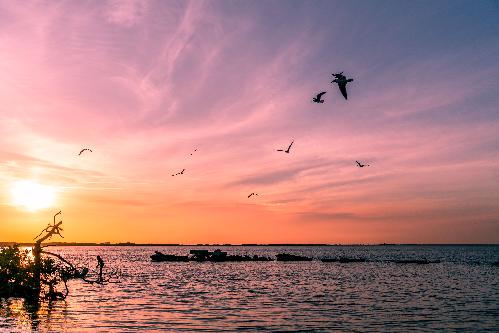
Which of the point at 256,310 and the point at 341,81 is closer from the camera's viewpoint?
the point at 341,81

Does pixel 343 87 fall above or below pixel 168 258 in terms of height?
above

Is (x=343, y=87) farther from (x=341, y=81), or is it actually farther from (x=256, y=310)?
(x=256, y=310)

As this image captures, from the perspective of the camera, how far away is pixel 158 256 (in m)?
147

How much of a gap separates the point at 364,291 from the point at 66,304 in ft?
114

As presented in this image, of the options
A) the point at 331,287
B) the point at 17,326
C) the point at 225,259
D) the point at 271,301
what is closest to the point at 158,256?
the point at 225,259

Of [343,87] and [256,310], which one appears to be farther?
[256,310]

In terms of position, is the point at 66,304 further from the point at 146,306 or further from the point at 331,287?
the point at 331,287

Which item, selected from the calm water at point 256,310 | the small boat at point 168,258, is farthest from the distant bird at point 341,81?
the small boat at point 168,258

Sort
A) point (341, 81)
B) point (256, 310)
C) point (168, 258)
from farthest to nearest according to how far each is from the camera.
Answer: point (168, 258)
point (256, 310)
point (341, 81)

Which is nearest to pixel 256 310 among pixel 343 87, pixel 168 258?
pixel 343 87

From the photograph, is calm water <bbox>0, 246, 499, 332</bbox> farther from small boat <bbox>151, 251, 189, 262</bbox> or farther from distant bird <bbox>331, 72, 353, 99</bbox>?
small boat <bbox>151, 251, 189, 262</bbox>

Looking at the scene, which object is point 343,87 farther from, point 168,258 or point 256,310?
point 168,258

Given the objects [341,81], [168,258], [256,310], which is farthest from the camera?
[168,258]

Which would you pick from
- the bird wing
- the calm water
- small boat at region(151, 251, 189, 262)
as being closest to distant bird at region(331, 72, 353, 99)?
the bird wing
